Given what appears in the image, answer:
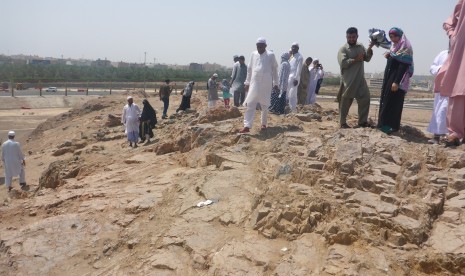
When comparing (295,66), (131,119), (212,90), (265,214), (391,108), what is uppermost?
(295,66)

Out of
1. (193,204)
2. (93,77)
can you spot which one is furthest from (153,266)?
(93,77)

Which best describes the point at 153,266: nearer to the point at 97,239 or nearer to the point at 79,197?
the point at 97,239

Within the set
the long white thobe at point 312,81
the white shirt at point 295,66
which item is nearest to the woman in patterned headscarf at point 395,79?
the white shirt at point 295,66

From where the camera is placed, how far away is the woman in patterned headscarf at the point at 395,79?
5027 mm

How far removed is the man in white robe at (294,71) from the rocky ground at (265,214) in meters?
2.69

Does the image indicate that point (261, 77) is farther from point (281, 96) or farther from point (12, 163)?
point (12, 163)

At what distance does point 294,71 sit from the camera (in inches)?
340

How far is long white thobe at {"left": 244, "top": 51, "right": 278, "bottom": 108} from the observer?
630 cm

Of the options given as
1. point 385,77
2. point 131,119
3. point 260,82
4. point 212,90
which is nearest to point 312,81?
point 212,90

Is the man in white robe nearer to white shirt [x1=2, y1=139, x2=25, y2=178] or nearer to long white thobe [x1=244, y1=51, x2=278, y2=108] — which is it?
long white thobe [x1=244, y1=51, x2=278, y2=108]

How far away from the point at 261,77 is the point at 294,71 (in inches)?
98.9

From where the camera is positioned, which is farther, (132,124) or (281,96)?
(132,124)

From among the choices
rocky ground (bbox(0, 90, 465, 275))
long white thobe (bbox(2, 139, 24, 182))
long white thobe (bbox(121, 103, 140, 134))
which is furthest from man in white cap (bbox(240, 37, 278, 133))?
long white thobe (bbox(2, 139, 24, 182))

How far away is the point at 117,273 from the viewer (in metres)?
3.65
